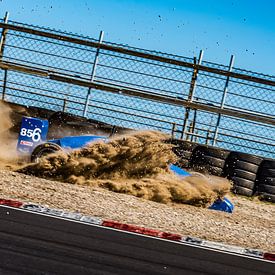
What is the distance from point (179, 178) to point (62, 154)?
188 cm

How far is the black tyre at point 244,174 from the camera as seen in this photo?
13602mm

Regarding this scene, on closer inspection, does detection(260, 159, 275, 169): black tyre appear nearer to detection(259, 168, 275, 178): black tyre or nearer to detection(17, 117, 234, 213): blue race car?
detection(259, 168, 275, 178): black tyre

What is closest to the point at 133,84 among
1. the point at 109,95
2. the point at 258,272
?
the point at 109,95

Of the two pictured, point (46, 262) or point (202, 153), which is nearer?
point (46, 262)

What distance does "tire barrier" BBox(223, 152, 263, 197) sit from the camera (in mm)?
13602

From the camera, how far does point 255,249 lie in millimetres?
8547

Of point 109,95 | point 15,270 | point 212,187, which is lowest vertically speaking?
point 15,270

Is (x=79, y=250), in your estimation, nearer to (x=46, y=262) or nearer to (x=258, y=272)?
(x=46, y=262)

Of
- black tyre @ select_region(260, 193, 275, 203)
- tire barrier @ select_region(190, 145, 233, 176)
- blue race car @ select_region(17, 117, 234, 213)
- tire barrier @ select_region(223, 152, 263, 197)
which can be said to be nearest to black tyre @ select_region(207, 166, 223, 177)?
tire barrier @ select_region(190, 145, 233, 176)

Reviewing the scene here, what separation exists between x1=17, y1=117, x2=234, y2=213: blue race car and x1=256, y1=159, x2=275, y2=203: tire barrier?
1859 mm

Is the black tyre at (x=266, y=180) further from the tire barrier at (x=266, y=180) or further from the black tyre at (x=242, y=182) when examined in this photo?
the black tyre at (x=242, y=182)

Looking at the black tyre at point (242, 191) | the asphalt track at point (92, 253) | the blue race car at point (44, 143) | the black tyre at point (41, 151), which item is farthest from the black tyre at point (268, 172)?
the asphalt track at point (92, 253)

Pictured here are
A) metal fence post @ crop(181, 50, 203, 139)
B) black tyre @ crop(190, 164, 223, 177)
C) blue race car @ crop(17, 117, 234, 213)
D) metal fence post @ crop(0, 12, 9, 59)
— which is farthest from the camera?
metal fence post @ crop(0, 12, 9, 59)

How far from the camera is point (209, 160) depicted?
13625mm
